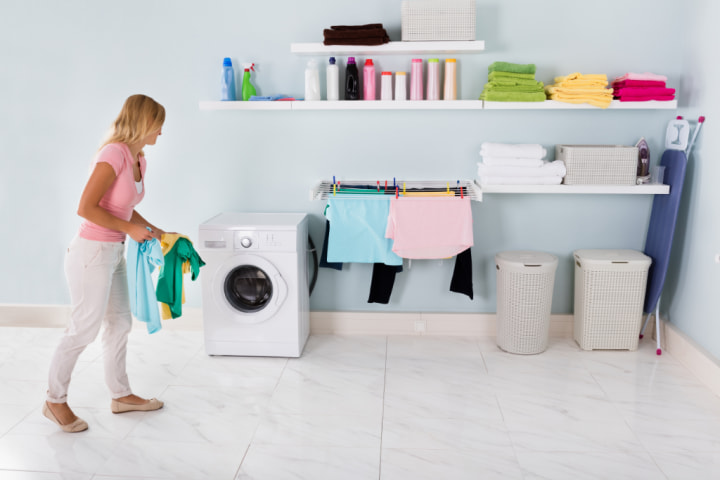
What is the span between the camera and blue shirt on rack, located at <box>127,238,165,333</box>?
2588mm

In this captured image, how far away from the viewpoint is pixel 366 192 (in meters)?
3.38

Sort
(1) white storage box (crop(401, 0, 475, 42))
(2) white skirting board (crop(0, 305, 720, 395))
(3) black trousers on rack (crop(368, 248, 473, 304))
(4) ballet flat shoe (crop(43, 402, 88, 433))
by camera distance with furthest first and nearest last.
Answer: (2) white skirting board (crop(0, 305, 720, 395)), (3) black trousers on rack (crop(368, 248, 473, 304)), (1) white storage box (crop(401, 0, 475, 42)), (4) ballet flat shoe (crop(43, 402, 88, 433))

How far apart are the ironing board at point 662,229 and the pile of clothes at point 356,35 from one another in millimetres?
1706

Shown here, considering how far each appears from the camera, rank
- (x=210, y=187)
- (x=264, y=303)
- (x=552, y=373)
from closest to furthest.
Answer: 1. (x=552, y=373)
2. (x=264, y=303)
3. (x=210, y=187)

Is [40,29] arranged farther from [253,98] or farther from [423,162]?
[423,162]

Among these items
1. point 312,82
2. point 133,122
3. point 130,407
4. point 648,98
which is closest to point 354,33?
point 312,82

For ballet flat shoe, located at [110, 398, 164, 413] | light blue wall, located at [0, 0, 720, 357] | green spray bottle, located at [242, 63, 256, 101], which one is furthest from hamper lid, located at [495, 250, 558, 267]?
ballet flat shoe, located at [110, 398, 164, 413]

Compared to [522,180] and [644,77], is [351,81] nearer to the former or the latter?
[522,180]

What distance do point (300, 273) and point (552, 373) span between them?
1.44 m

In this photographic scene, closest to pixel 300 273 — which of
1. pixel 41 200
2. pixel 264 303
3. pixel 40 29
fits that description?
pixel 264 303

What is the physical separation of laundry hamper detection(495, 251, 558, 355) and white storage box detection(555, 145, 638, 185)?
0.49 metres

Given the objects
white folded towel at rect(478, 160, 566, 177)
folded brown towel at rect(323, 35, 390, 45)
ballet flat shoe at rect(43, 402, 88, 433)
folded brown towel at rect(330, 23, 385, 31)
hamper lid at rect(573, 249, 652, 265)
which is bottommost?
ballet flat shoe at rect(43, 402, 88, 433)

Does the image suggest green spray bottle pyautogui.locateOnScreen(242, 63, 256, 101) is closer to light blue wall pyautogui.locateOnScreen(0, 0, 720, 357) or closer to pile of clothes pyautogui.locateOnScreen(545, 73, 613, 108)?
light blue wall pyautogui.locateOnScreen(0, 0, 720, 357)

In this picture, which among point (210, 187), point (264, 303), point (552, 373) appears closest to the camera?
point (552, 373)
